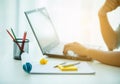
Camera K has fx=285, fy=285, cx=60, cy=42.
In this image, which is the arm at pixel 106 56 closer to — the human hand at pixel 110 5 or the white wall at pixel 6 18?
the human hand at pixel 110 5

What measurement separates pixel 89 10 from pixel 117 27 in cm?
21

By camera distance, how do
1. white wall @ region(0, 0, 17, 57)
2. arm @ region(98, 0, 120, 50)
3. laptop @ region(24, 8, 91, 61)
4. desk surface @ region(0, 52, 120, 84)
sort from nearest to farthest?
desk surface @ region(0, 52, 120, 84)
laptop @ region(24, 8, 91, 61)
arm @ region(98, 0, 120, 50)
white wall @ region(0, 0, 17, 57)

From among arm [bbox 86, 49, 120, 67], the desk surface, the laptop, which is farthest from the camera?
the laptop

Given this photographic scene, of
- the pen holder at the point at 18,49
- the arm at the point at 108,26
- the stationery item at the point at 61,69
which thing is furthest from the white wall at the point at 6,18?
the stationery item at the point at 61,69

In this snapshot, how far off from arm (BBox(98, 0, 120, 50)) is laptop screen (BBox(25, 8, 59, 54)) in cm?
27

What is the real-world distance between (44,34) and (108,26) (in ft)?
1.17

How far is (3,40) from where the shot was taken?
179 cm

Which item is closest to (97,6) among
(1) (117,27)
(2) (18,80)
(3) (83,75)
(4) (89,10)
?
(4) (89,10)

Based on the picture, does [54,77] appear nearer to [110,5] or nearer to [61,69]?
[61,69]

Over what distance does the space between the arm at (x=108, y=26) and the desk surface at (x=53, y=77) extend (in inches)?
15.9

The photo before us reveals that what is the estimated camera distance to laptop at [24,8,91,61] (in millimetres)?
1321

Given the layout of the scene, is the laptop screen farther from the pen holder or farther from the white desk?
the white desk

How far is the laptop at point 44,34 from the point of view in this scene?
52.0 inches

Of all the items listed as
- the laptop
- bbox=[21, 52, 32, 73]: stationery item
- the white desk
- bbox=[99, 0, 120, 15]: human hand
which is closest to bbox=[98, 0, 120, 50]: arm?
bbox=[99, 0, 120, 15]: human hand
